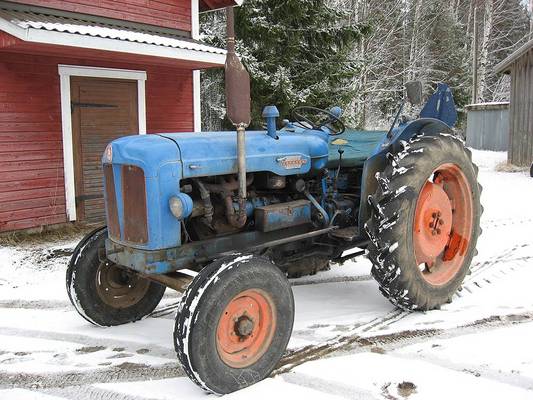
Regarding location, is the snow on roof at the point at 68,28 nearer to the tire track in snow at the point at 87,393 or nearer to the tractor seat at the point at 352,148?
the tractor seat at the point at 352,148

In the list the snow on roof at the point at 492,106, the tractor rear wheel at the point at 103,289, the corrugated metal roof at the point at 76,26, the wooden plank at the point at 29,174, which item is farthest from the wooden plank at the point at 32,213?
the snow on roof at the point at 492,106

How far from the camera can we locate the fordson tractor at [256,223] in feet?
9.32

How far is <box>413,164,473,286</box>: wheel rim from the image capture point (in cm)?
385

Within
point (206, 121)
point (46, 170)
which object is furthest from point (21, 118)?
point (206, 121)

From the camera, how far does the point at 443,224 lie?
13.1 ft

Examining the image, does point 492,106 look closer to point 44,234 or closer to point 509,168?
point 509,168

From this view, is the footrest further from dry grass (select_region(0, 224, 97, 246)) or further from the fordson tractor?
dry grass (select_region(0, 224, 97, 246))

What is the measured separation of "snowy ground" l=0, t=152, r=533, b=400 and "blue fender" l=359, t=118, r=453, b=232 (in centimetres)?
78

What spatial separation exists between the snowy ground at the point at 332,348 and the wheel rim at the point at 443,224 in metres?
0.29

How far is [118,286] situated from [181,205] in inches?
44.2

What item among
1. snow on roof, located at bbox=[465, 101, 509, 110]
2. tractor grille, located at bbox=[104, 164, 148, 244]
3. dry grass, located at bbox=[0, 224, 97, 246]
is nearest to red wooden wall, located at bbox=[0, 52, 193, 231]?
dry grass, located at bbox=[0, 224, 97, 246]

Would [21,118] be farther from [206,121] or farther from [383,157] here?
[206,121]

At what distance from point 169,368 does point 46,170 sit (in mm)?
5313

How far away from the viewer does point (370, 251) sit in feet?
11.7
